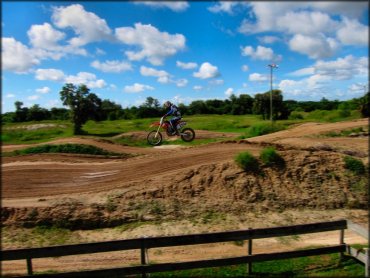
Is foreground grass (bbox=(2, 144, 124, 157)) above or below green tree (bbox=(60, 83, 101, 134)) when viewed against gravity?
below

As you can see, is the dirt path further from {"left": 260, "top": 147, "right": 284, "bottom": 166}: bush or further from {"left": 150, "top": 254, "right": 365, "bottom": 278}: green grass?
{"left": 150, "top": 254, "right": 365, "bottom": 278}: green grass

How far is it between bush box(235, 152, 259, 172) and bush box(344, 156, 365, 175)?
200 inches

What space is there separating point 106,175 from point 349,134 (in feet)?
58.2

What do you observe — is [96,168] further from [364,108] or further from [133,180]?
[364,108]

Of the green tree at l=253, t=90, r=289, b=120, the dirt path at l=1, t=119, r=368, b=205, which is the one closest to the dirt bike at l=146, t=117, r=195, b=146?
the dirt path at l=1, t=119, r=368, b=205

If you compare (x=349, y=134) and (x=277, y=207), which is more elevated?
(x=349, y=134)

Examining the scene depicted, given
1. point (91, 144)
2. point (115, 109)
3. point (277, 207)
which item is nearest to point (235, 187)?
point (277, 207)

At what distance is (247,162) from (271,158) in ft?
5.05

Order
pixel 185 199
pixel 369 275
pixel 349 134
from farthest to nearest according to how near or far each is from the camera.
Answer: pixel 349 134 < pixel 185 199 < pixel 369 275

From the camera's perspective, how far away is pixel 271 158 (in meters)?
21.4

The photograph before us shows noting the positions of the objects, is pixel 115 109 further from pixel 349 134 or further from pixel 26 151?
pixel 349 134

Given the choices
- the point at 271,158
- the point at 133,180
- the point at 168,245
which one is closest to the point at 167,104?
the point at 168,245

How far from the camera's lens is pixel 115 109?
17.3 m

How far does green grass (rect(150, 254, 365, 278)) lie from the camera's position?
39.0 feet
